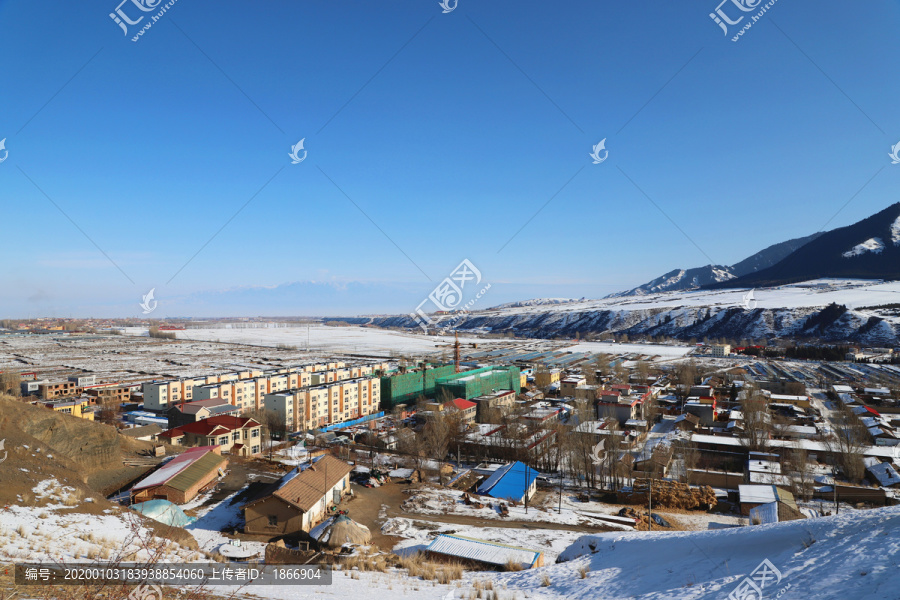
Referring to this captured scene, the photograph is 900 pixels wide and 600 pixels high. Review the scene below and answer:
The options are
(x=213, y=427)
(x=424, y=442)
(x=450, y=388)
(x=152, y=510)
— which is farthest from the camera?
(x=450, y=388)

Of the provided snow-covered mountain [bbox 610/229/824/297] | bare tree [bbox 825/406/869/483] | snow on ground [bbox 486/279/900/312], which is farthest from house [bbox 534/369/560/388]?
snow-covered mountain [bbox 610/229/824/297]

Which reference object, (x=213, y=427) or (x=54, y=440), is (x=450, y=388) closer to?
(x=213, y=427)

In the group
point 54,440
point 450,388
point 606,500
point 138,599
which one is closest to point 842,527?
point 138,599

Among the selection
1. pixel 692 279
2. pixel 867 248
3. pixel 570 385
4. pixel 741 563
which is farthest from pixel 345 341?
pixel 692 279

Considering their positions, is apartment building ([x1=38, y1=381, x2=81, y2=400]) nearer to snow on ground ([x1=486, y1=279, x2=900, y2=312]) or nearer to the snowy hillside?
the snowy hillside

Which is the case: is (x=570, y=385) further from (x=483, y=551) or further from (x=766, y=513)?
(x=483, y=551)

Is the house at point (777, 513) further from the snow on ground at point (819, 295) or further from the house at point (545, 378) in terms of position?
the snow on ground at point (819, 295)
